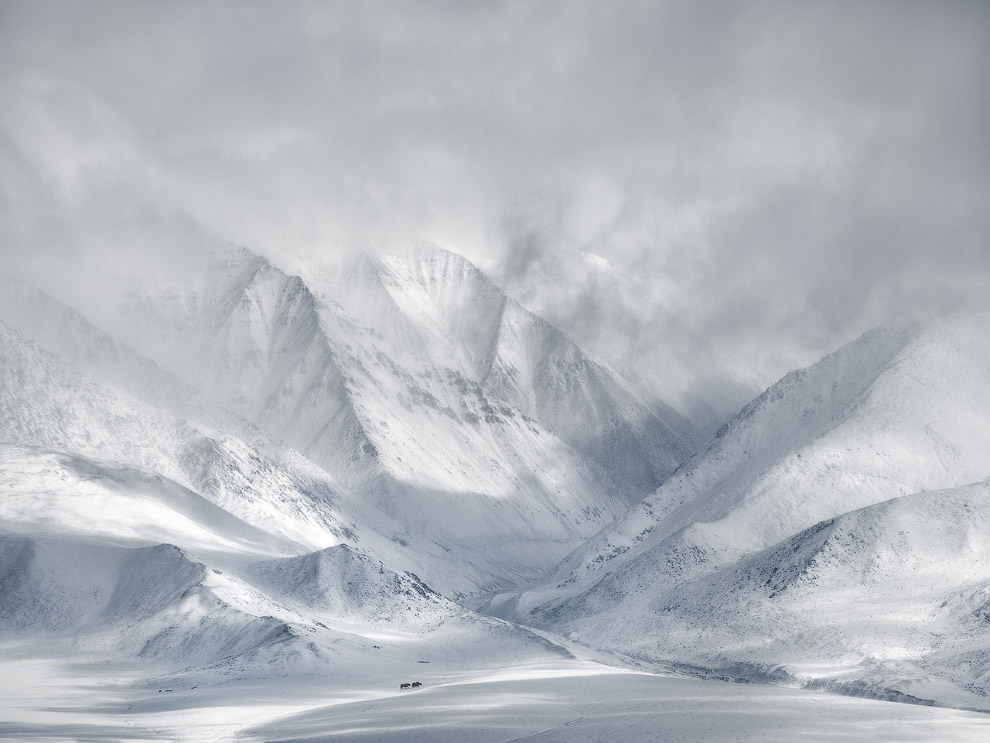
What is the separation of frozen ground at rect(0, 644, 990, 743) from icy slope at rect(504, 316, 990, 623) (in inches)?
2253

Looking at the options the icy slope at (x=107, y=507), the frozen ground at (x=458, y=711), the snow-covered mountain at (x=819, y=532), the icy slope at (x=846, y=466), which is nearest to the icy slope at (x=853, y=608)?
the snow-covered mountain at (x=819, y=532)

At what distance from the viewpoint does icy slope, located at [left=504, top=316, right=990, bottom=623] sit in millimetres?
160125

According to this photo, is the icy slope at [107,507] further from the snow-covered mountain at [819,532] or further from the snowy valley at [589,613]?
the snow-covered mountain at [819,532]

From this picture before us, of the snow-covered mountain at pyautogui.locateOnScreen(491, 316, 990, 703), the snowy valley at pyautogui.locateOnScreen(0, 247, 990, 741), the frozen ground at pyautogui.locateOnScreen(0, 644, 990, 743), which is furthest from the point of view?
the snow-covered mountain at pyautogui.locateOnScreen(491, 316, 990, 703)

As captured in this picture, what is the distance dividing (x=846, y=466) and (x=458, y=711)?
102 m

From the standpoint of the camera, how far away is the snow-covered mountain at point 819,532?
4653 inches

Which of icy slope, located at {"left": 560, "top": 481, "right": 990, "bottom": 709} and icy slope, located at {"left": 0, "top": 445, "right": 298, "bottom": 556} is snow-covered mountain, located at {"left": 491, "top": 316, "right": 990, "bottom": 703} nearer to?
icy slope, located at {"left": 560, "top": 481, "right": 990, "bottom": 709}

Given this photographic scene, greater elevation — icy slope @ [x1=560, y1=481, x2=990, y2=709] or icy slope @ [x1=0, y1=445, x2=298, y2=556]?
icy slope @ [x1=0, y1=445, x2=298, y2=556]

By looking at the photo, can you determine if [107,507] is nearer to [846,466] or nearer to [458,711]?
[458,711]

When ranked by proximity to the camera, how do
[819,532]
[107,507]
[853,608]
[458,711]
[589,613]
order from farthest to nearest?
[107,507], [589,613], [819,532], [853,608], [458,711]

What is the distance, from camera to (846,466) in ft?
543

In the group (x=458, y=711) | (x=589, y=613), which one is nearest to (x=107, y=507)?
(x=589, y=613)

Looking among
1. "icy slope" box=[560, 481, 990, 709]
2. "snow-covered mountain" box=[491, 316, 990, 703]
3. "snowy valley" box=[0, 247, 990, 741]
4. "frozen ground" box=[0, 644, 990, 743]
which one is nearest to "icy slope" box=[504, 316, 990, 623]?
"snow-covered mountain" box=[491, 316, 990, 703]

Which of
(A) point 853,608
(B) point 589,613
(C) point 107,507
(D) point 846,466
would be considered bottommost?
(A) point 853,608
